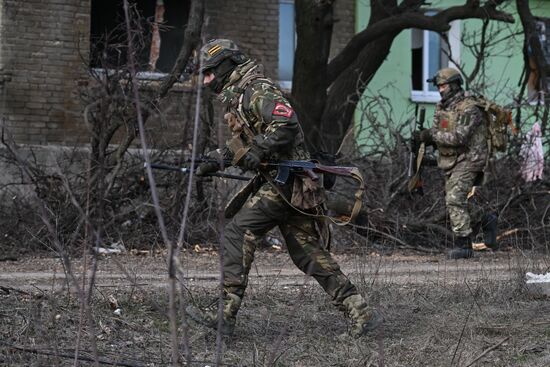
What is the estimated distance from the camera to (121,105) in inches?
423

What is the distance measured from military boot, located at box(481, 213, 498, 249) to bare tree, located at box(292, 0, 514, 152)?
8.65 feet

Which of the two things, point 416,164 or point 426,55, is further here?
point 426,55

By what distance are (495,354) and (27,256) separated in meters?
6.12

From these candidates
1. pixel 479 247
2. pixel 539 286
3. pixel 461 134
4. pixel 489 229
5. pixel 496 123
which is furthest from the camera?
pixel 479 247

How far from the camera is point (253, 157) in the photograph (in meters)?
5.96

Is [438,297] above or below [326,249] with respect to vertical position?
below

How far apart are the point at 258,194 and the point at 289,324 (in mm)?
827

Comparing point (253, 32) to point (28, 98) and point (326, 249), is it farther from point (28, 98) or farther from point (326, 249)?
point (326, 249)

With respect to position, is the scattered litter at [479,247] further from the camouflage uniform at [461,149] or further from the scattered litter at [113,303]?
the scattered litter at [113,303]

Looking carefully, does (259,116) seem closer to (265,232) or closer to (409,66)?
(265,232)

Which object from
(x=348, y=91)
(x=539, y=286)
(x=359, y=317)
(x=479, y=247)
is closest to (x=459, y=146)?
(x=479, y=247)

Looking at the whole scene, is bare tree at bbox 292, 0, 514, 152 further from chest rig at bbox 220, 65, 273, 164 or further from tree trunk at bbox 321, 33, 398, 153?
chest rig at bbox 220, 65, 273, 164

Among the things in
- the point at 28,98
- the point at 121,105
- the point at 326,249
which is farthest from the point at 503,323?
the point at 28,98

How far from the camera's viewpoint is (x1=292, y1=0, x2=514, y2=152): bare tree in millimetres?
13047
